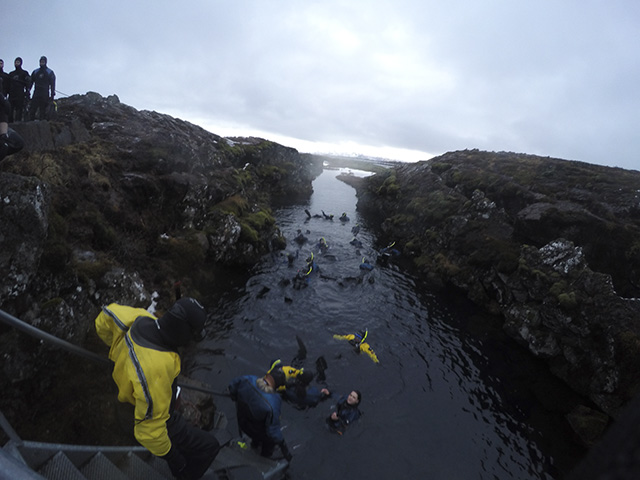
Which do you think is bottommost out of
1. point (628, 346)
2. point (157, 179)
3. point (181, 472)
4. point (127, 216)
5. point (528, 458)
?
point (528, 458)

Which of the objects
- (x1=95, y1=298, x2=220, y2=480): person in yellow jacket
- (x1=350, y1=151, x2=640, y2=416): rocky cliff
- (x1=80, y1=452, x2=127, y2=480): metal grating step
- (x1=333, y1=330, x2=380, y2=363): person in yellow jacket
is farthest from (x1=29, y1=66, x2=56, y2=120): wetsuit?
(x1=350, y1=151, x2=640, y2=416): rocky cliff

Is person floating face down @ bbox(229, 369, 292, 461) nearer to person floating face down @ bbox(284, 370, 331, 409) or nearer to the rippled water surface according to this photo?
the rippled water surface

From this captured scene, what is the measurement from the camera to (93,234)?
13.4 meters

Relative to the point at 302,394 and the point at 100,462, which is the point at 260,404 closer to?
the point at 100,462

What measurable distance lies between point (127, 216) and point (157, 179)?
A: 3.67 m

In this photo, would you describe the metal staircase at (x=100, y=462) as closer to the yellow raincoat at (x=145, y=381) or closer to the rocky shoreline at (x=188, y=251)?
the yellow raincoat at (x=145, y=381)

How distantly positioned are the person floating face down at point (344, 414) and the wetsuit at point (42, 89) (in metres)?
20.0

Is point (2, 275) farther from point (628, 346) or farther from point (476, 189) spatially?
point (476, 189)

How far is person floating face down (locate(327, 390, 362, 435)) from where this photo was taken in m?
11.1

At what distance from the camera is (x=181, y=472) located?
589 centimetres

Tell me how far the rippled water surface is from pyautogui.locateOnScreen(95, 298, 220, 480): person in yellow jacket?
19.0 ft

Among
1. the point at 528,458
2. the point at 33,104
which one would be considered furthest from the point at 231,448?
the point at 33,104

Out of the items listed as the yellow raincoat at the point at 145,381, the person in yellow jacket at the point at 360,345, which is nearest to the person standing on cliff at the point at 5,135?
the yellow raincoat at the point at 145,381

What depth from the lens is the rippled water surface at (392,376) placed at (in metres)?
10.9
